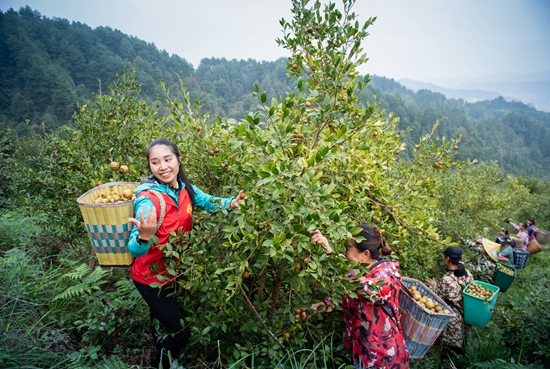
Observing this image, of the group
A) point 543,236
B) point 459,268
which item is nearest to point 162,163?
point 459,268

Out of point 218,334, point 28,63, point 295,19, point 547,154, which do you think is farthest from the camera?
point 547,154

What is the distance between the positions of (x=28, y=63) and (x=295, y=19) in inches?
2690

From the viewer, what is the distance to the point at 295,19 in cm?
258

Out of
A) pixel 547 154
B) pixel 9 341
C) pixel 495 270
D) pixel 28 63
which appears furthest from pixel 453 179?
pixel 547 154

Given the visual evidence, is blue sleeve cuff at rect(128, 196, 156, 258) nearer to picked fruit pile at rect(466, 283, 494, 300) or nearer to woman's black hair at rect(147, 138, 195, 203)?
woman's black hair at rect(147, 138, 195, 203)

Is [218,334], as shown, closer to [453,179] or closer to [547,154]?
[453,179]

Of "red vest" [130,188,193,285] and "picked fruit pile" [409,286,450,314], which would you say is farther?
"picked fruit pile" [409,286,450,314]

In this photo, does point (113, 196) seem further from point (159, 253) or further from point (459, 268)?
point (459, 268)

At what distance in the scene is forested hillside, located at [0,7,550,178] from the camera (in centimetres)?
4656

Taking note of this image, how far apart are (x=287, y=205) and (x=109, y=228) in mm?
1176

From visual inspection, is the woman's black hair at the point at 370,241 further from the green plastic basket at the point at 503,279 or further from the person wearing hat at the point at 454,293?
the green plastic basket at the point at 503,279

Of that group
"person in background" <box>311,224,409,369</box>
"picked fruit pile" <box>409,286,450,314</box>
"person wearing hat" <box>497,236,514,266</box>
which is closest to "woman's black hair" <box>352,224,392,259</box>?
"person in background" <box>311,224,409,369</box>

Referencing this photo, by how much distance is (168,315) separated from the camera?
213 centimetres

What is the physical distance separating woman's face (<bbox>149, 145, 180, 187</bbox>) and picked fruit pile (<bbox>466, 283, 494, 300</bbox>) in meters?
4.49
